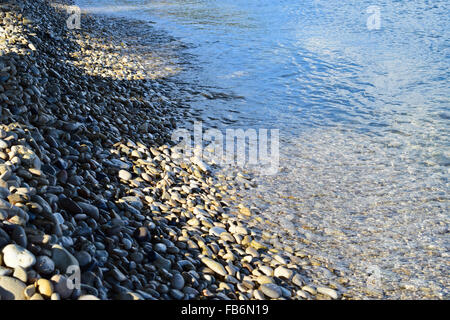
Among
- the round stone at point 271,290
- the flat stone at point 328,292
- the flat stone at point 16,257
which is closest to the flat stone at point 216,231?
the round stone at point 271,290

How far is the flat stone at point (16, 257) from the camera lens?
7.11 feet

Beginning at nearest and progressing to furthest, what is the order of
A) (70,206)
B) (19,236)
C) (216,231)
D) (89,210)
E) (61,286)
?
(61,286), (19,236), (70,206), (89,210), (216,231)

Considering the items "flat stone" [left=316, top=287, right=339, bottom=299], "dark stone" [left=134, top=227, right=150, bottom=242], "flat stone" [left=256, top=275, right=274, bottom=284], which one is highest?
"dark stone" [left=134, top=227, right=150, bottom=242]

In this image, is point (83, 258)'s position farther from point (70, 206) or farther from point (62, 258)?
point (70, 206)

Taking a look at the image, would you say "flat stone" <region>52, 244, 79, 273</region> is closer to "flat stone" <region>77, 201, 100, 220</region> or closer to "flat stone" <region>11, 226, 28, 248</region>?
"flat stone" <region>11, 226, 28, 248</region>

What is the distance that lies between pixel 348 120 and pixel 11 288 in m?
6.29

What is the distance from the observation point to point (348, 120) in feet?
23.6

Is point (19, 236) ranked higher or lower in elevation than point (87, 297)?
higher

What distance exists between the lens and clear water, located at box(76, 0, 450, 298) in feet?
13.1

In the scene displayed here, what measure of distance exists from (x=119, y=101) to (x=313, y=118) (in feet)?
11.3

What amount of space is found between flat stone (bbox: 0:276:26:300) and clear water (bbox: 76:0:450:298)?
254 centimetres

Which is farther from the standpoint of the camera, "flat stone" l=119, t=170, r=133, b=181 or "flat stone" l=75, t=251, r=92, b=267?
"flat stone" l=119, t=170, r=133, b=181

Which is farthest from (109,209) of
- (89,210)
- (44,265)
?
(44,265)

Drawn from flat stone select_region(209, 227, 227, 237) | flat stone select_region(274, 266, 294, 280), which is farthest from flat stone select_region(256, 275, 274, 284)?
flat stone select_region(209, 227, 227, 237)
